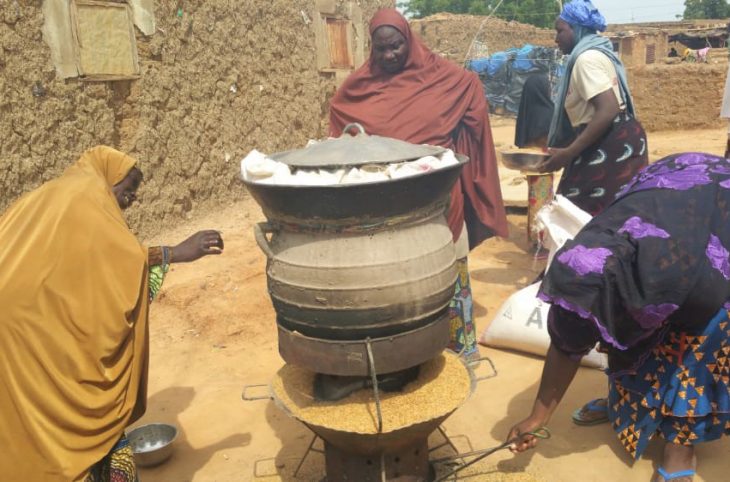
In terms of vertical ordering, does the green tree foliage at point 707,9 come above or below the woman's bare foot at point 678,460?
above

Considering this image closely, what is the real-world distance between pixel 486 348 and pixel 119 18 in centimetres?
415

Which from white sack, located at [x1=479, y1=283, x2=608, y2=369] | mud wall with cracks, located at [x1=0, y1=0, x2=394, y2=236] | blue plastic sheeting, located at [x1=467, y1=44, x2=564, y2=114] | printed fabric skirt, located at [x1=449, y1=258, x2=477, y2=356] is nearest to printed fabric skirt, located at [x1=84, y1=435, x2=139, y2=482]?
printed fabric skirt, located at [x1=449, y1=258, x2=477, y2=356]

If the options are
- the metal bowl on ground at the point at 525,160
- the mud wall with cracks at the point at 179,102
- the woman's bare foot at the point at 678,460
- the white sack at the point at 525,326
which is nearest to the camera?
the woman's bare foot at the point at 678,460

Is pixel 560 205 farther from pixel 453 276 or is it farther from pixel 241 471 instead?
pixel 241 471

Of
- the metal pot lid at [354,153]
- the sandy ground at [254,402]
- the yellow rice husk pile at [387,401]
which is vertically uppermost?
the metal pot lid at [354,153]

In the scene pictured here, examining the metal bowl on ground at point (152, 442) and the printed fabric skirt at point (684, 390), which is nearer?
Answer: the printed fabric skirt at point (684, 390)

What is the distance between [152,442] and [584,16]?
3.59 metres

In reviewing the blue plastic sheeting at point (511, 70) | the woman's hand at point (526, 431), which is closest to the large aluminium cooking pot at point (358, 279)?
the woman's hand at point (526, 431)

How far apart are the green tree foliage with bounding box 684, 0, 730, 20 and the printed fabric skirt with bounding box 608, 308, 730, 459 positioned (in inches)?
1905

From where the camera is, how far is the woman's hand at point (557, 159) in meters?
3.89

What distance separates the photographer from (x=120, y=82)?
5629 millimetres

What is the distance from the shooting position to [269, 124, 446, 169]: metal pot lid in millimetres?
2242

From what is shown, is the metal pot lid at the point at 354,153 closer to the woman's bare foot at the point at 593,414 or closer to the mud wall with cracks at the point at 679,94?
the woman's bare foot at the point at 593,414

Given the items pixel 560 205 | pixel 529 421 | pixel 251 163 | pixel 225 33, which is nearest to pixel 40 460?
pixel 251 163
